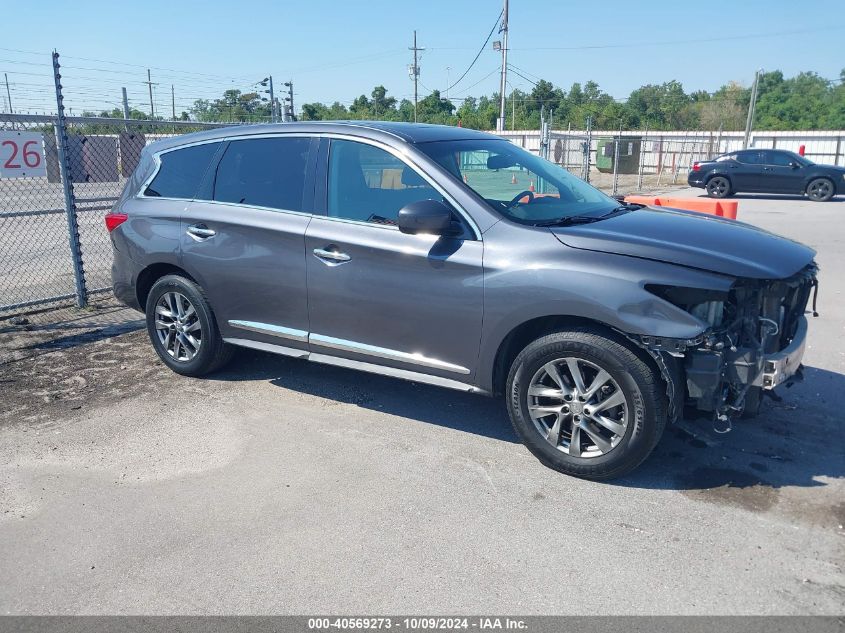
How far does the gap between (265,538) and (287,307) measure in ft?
6.07

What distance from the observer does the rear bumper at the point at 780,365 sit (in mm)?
3652

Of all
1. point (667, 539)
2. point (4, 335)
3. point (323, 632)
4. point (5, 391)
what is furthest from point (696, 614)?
point (4, 335)

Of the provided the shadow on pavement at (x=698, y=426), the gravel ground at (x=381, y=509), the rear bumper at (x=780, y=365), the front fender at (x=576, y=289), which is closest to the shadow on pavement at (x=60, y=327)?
the gravel ground at (x=381, y=509)

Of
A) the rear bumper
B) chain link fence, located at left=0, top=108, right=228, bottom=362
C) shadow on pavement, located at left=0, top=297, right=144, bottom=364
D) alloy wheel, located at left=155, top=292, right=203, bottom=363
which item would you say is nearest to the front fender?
the rear bumper

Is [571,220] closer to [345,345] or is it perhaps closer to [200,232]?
[345,345]

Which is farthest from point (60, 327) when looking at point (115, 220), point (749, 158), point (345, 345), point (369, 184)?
point (749, 158)

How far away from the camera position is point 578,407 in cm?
391

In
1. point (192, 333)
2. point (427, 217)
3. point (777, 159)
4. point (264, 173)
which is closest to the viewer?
point (427, 217)

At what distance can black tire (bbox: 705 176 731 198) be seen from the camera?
22.3m

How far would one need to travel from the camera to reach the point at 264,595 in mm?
3014

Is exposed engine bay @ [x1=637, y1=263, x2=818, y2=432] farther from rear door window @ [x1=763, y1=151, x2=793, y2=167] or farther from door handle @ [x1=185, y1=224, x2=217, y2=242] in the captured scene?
rear door window @ [x1=763, y1=151, x2=793, y2=167]

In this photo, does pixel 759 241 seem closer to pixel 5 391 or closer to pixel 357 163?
pixel 357 163

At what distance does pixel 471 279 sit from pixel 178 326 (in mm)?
2671

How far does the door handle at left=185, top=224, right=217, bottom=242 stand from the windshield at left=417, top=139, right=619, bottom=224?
1.75 m
